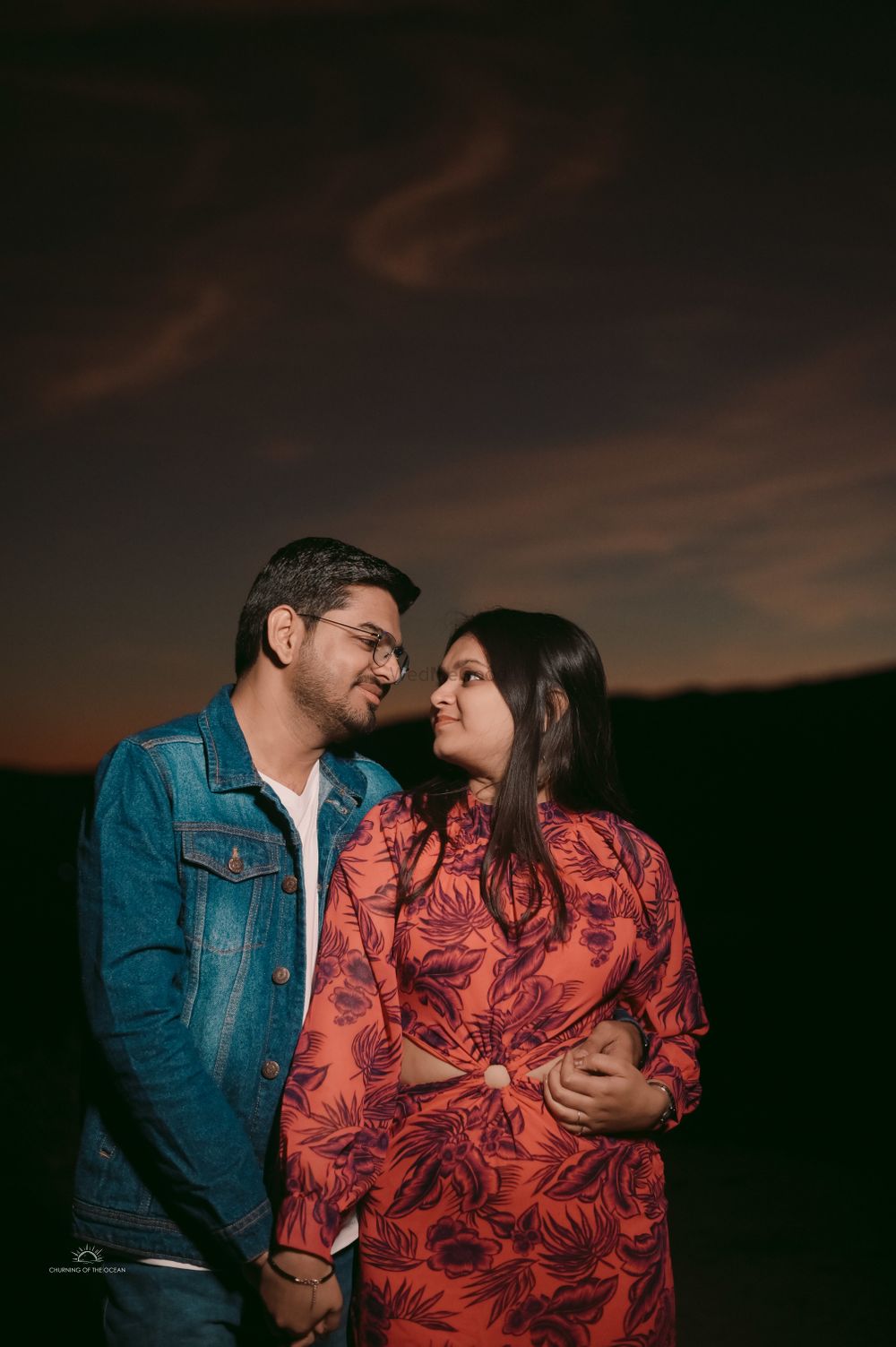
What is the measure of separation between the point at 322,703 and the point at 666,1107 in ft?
3.52

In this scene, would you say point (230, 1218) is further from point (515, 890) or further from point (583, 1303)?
point (515, 890)

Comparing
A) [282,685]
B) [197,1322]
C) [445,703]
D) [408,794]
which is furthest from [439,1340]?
[282,685]

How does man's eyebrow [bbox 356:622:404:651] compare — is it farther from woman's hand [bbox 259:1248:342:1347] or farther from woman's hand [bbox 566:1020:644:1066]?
woman's hand [bbox 259:1248:342:1347]

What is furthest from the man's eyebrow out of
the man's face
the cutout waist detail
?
the cutout waist detail

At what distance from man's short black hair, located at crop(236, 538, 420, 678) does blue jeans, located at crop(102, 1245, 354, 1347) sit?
4.08 feet

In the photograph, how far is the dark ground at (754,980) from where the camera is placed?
17.7ft

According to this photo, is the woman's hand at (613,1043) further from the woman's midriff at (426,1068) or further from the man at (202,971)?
the man at (202,971)

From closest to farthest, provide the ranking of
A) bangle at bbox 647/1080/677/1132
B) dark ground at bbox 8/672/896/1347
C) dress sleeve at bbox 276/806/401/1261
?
dress sleeve at bbox 276/806/401/1261 < bangle at bbox 647/1080/677/1132 < dark ground at bbox 8/672/896/1347

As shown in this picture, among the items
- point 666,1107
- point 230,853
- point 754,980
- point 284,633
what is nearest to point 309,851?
point 230,853

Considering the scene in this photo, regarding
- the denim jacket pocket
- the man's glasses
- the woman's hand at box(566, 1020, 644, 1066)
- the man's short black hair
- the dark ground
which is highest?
the man's short black hair

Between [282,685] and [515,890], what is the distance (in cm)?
74

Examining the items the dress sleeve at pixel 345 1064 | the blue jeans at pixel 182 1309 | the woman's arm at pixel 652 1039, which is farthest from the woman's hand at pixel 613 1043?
the blue jeans at pixel 182 1309

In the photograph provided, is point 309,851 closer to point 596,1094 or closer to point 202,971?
point 202,971

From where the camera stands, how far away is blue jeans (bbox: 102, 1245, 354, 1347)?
5.77 ft
